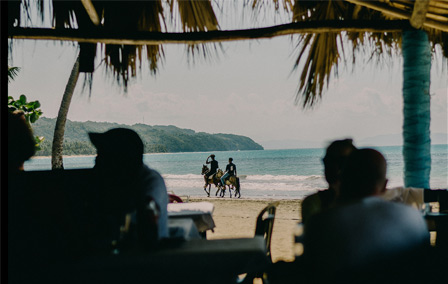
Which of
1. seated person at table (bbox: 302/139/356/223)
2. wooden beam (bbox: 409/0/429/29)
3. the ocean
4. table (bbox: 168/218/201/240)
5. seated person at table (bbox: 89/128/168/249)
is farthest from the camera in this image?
the ocean

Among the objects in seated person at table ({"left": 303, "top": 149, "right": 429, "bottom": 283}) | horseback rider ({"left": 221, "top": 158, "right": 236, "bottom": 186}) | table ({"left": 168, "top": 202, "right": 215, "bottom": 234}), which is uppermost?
seated person at table ({"left": 303, "top": 149, "right": 429, "bottom": 283})

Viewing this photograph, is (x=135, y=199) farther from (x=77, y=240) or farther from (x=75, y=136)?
(x=75, y=136)

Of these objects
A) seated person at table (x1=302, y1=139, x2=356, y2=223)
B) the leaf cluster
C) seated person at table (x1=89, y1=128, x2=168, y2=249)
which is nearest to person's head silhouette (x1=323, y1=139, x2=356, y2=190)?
seated person at table (x1=302, y1=139, x2=356, y2=223)

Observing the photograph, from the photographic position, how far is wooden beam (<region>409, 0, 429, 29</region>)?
2.53 meters

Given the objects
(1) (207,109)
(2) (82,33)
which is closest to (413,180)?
(2) (82,33)

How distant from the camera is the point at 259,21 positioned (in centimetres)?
319

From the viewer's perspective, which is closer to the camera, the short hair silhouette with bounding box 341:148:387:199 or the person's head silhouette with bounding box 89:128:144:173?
the short hair silhouette with bounding box 341:148:387:199

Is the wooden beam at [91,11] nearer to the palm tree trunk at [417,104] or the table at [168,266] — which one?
the table at [168,266]

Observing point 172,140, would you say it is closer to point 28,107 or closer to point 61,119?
point 61,119

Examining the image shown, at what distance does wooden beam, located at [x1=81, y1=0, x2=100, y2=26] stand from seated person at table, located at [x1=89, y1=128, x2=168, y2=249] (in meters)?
1.33

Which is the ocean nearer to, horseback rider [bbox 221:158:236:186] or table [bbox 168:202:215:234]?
table [bbox 168:202:215:234]

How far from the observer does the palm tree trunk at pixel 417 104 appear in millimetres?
2953

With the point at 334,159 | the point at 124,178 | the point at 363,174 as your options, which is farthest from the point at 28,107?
the point at 363,174

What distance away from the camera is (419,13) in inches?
107
